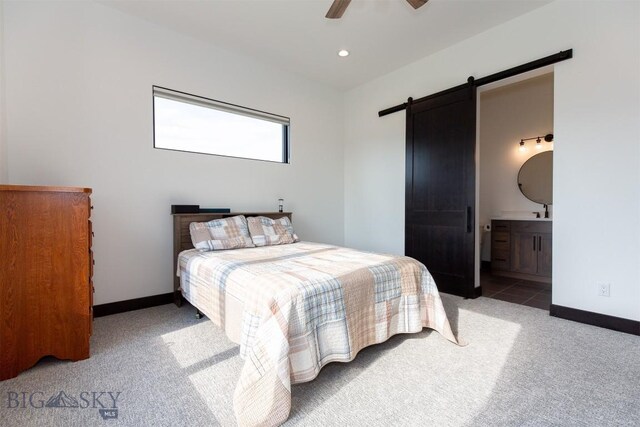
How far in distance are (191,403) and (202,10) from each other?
325cm

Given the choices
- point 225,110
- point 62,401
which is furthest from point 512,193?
point 62,401

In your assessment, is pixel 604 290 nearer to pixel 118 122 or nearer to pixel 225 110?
pixel 225 110

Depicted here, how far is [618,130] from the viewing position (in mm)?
2416

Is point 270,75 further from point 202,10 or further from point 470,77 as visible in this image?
point 470,77

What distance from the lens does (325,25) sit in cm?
306

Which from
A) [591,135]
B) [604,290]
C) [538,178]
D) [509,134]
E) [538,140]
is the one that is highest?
[509,134]

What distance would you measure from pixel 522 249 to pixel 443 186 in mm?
1712

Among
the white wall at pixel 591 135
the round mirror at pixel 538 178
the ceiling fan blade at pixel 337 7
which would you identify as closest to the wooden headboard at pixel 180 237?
the ceiling fan blade at pixel 337 7

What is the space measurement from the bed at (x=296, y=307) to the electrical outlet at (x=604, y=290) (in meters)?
1.49

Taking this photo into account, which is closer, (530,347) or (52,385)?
(52,385)

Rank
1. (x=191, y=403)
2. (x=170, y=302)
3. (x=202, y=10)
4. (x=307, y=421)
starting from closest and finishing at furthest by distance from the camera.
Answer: (x=307, y=421) < (x=191, y=403) < (x=202, y=10) < (x=170, y=302)

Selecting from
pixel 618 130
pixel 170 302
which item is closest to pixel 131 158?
pixel 170 302

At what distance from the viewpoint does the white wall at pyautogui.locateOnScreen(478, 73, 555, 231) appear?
433 cm

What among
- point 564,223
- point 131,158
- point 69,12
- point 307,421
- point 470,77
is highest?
point 69,12
